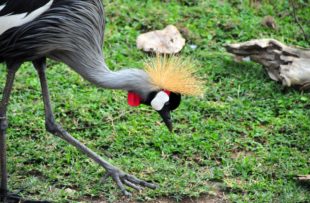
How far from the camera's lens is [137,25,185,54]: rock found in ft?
18.3

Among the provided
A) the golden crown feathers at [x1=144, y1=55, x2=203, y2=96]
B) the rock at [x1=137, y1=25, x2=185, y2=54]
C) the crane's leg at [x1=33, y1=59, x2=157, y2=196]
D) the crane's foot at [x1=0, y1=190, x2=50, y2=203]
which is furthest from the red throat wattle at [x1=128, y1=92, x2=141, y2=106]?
the rock at [x1=137, y1=25, x2=185, y2=54]

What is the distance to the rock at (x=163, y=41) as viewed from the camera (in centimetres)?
557

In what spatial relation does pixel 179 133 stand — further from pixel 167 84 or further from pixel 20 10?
pixel 20 10

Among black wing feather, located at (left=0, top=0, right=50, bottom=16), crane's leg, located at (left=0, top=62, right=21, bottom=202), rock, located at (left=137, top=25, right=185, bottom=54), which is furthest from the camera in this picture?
rock, located at (left=137, top=25, right=185, bottom=54)

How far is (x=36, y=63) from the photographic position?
4188 millimetres

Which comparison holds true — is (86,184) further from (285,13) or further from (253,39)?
(285,13)

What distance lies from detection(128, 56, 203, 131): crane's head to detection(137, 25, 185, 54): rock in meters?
1.56

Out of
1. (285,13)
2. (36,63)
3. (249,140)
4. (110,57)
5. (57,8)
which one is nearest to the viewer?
(57,8)

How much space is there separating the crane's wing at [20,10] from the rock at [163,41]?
1773 mm

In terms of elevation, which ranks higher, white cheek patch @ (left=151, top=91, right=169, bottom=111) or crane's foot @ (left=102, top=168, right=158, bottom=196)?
white cheek patch @ (left=151, top=91, right=169, bottom=111)

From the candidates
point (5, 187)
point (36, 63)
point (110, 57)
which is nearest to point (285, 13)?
point (110, 57)

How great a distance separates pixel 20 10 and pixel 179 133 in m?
1.46

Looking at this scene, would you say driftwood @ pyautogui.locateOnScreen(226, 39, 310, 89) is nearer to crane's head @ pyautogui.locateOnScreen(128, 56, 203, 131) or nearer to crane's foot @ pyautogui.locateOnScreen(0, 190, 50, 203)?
crane's head @ pyautogui.locateOnScreen(128, 56, 203, 131)

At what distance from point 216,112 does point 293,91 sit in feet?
2.13
